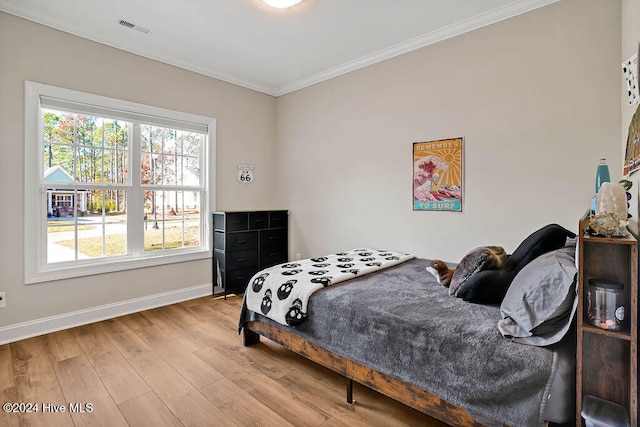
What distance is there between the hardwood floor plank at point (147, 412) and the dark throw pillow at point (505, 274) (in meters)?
1.82

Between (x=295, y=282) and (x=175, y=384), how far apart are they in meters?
1.02

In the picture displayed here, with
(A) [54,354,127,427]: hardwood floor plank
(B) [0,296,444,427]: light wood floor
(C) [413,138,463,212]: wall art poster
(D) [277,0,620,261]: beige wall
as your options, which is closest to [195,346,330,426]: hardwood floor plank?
(B) [0,296,444,427]: light wood floor

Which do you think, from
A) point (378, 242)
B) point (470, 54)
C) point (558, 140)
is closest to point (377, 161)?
point (378, 242)

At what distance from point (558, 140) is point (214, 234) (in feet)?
12.2

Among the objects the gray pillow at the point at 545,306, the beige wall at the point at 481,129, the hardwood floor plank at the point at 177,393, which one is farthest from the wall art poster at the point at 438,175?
the hardwood floor plank at the point at 177,393

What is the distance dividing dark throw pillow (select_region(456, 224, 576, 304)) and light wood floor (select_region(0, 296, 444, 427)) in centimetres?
76

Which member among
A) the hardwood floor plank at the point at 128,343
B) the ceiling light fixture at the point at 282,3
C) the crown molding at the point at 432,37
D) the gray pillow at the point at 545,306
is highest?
the crown molding at the point at 432,37

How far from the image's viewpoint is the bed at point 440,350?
1317 millimetres

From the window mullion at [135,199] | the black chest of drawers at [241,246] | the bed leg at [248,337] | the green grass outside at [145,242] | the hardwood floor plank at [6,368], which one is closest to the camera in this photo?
the hardwood floor plank at [6,368]

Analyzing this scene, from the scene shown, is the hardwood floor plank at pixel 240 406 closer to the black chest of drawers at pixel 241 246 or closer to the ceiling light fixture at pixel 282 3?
the black chest of drawers at pixel 241 246

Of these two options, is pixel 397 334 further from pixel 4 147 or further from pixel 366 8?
pixel 4 147

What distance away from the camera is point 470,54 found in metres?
2.95

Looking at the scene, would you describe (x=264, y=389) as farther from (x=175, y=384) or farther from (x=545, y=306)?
(x=545, y=306)

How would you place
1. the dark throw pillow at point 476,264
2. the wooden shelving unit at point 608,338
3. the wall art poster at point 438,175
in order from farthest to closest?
1. the wall art poster at point 438,175
2. the dark throw pillow at point 476,264
3. the wooden shelving unit at point 608,338
